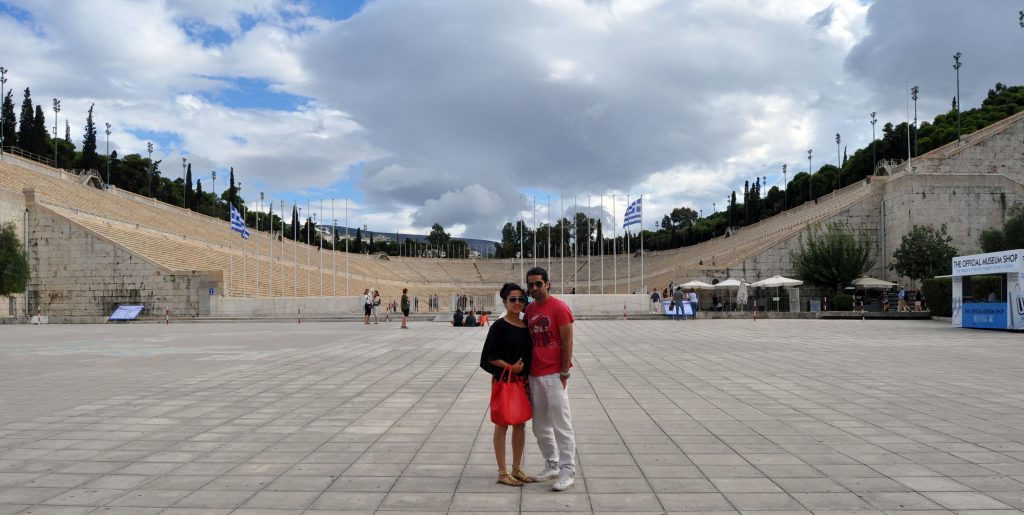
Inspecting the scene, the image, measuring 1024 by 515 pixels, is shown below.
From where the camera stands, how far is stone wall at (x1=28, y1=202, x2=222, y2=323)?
39.4m

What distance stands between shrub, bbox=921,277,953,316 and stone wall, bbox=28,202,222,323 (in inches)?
1517

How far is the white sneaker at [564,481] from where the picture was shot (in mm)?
4684

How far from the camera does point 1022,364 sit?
12.1 m

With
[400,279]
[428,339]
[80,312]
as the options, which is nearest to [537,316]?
[428,339]

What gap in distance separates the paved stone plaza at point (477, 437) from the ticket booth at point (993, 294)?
9.81 meters

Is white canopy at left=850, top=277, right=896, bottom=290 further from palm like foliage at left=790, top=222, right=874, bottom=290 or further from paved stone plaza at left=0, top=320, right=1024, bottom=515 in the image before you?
paved stone plaza at left=0, top=320, right=1024, bottom=515

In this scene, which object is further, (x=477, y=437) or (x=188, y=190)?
(x=188, y=190)

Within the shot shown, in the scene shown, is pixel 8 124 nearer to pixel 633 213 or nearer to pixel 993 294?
pixel 633 213

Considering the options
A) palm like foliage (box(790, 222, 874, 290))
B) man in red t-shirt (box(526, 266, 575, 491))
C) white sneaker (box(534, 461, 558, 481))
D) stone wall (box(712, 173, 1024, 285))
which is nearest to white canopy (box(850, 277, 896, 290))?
palm like foliage (box(790, 222, 874, 290))

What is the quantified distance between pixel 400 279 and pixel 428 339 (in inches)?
2333

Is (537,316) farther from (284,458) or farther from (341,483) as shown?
(284,458)

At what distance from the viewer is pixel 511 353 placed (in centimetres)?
474

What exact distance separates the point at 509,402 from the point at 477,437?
2.03 meters

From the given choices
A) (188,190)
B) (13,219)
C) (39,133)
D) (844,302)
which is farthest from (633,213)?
(188,190)
